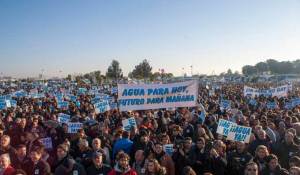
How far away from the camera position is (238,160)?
799cm

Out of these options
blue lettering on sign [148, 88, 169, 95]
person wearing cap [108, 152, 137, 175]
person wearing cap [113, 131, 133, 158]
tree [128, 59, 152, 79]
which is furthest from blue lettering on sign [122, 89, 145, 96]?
tree [128, 59, 152, 79]

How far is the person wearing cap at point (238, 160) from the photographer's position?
25.8ft

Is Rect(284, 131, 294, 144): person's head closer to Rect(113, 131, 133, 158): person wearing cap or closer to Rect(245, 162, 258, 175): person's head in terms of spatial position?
Rect(245, 162, 258, 175): person's head

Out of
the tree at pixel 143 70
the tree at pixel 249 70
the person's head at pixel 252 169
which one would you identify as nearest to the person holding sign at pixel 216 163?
the person's head at pixel 252 169

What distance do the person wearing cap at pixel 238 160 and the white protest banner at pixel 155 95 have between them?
5.53 m

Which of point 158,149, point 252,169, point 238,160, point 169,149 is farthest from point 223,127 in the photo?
point 252,169

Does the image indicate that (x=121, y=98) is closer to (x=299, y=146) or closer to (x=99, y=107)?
(x=99, y=107)

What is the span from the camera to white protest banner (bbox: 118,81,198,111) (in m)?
13.3

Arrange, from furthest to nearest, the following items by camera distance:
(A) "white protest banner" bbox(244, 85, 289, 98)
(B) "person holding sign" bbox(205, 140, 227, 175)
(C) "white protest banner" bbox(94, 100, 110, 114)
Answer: (A) "white protest banner" bbox(244, 85, 289, 98) → (C) "white protest banner" bbox(94, 100, 110, 114) → (B) "person holding sign" bbox(205, 140, 227, 175)

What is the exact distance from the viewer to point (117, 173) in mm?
6770

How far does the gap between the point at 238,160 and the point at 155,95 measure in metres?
6.21

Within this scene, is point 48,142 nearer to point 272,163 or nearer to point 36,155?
point 36,155

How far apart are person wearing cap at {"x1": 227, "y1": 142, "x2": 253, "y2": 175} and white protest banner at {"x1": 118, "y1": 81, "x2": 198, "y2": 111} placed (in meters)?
5.53

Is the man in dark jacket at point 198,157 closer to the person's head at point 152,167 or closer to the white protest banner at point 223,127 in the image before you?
the person's head at point 152,167
